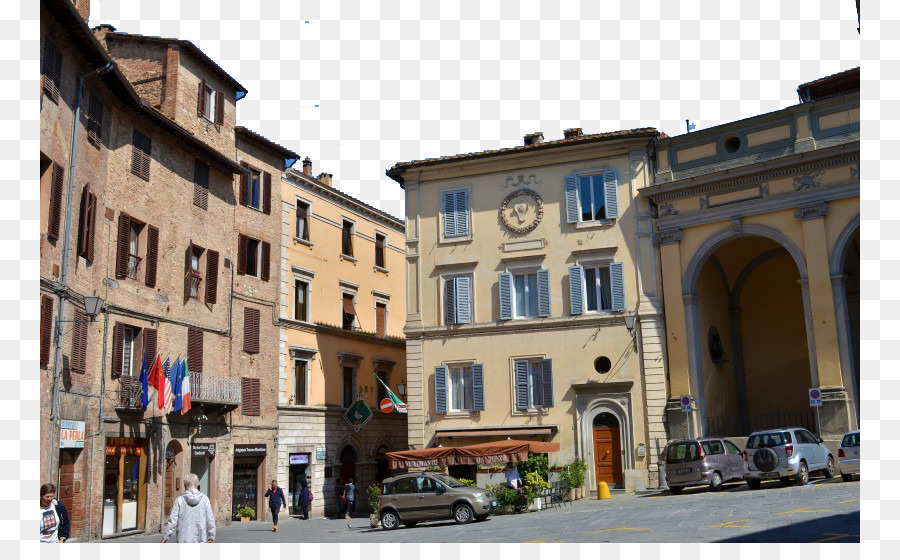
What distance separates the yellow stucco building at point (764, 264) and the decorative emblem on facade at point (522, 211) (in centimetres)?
403

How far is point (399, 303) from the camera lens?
44.4 metres

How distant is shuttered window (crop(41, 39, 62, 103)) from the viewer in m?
20.2

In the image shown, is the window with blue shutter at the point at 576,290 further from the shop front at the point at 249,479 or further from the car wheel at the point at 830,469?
the shop front at the point at 249,479

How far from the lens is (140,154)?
27.9 metres

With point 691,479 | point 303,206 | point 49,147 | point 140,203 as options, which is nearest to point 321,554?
point 49,147

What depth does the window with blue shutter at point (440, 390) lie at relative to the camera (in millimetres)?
32625

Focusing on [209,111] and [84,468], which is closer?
[84,468]

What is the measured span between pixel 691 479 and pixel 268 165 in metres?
19.9

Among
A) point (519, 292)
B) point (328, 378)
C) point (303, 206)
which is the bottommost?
point (328, 378)

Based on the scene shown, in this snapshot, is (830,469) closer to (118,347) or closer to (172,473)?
(172,473)

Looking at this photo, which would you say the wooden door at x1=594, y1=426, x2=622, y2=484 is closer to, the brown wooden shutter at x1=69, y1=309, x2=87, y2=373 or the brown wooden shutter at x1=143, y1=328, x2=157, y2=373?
the brown wooden shutter at x1=143, y1=328, x2=157, y2=373

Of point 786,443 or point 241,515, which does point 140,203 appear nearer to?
point 241,515

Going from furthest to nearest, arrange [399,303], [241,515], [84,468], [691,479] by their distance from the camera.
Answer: [399,303] < [241,515] < [691,479] < [84,468]

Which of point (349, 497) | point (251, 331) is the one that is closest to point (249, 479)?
point (349, 497)
